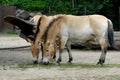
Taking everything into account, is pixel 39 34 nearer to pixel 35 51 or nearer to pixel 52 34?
pixel 52 34

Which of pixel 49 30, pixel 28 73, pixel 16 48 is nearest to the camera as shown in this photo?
pixel 28 73

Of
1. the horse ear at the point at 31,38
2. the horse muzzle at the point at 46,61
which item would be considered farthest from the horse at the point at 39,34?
the horse muzzle at the point at 46,61

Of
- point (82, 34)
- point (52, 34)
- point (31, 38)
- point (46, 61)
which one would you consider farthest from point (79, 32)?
point (31, 38)

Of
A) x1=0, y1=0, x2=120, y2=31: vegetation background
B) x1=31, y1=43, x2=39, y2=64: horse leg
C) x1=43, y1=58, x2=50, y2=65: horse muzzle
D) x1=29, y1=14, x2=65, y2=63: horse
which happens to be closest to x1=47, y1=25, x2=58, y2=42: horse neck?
x1=29, y1=14, x2=65, y2=63: horse

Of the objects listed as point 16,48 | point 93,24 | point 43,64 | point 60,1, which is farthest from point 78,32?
point 60,1

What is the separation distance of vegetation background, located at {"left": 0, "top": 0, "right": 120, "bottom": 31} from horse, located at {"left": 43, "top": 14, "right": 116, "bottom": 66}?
10.8 m

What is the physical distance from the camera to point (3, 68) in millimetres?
11094

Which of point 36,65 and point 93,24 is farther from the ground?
point 93,24

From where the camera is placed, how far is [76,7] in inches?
1031

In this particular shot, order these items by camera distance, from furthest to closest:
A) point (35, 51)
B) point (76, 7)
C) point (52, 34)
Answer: point (76, 7)
point (35, 51)
point (52, 34)

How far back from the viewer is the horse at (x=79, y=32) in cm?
1165

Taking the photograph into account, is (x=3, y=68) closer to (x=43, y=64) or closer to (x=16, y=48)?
(x=43, y=64)

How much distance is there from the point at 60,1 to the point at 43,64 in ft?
54.3

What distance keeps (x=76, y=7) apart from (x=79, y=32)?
1442 centimetres
